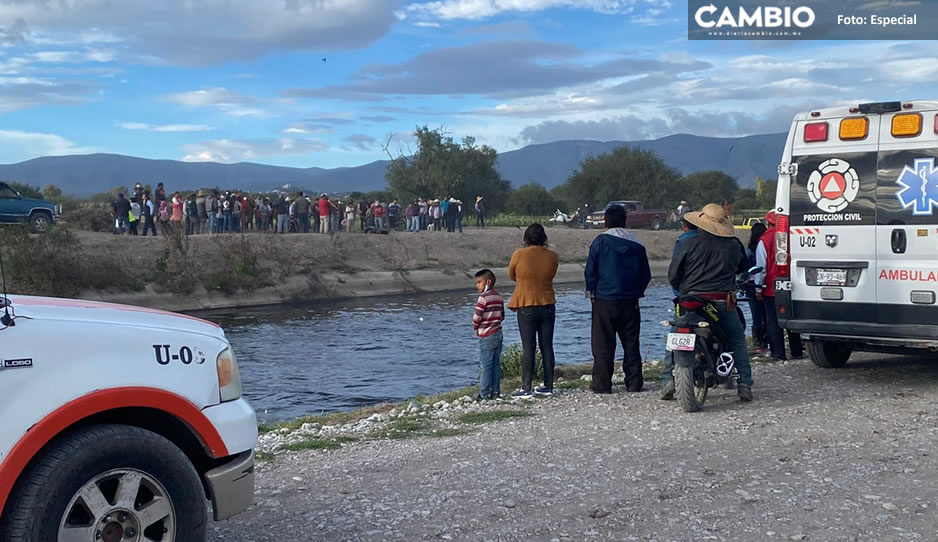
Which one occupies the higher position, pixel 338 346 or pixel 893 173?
pixel 893 173

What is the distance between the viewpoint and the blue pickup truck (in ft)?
104

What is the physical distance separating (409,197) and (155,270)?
3880 cm

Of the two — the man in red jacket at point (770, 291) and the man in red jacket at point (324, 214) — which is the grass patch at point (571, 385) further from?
the man in red jacket at point (324, 214)

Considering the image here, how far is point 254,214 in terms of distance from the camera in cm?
4069

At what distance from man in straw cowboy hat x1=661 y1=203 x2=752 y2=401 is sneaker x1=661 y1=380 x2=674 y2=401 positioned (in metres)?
0.67

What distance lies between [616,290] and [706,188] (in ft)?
275

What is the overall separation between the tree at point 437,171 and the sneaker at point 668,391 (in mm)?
59474

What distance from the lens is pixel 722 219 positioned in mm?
9297

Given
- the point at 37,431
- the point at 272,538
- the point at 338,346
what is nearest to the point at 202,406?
the point at 37,431

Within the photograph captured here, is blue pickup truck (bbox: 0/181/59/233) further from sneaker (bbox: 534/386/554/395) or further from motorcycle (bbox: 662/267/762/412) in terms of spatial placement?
motorcycle (bbox: 662/267/762/412)

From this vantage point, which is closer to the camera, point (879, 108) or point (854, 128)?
point (879, 108)

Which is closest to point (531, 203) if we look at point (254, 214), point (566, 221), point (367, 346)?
point (566, 221)

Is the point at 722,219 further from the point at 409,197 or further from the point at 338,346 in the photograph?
the point at 409,197

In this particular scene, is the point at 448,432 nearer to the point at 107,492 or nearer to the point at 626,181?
the point at 107,492
